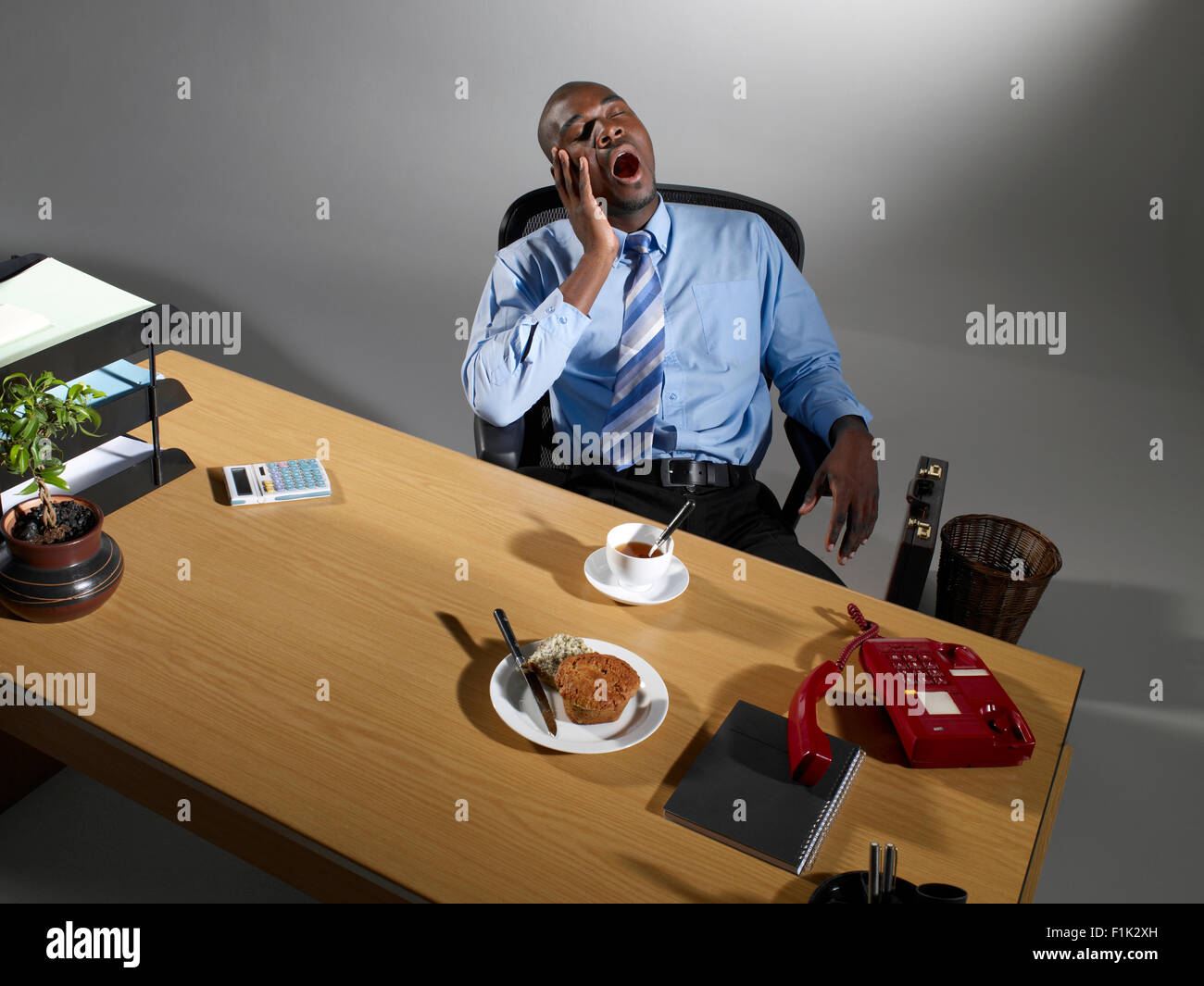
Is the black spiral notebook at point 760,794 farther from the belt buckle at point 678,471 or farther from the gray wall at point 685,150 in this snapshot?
the gray wall at point 685,150

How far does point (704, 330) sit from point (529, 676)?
1.13 meters

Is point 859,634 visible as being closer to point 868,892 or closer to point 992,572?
point 868,892

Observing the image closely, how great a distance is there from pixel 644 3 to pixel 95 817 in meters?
3.81

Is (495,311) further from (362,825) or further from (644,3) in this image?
(644,3)

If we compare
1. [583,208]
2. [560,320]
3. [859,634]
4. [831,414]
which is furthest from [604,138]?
[859,634]

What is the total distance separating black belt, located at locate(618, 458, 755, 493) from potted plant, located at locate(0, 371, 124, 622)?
1.12 meters

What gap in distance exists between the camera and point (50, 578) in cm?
155

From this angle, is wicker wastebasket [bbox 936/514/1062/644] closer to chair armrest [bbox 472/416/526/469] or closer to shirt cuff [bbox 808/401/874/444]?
shirt cuff [bbox 808/401/874/444]

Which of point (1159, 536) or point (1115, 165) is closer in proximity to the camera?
point (1159, 536)

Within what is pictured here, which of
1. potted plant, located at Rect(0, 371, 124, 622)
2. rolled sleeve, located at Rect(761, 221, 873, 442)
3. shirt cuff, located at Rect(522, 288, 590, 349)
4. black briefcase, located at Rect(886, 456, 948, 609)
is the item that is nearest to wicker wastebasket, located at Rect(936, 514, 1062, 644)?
rolled sleeve, located at Rect(761, 221, 873, 442)

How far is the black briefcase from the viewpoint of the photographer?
1988 mm

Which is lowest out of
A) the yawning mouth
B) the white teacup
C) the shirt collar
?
the white teacup

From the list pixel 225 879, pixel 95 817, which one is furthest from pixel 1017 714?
pixel 95 817

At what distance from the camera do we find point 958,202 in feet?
15.4
